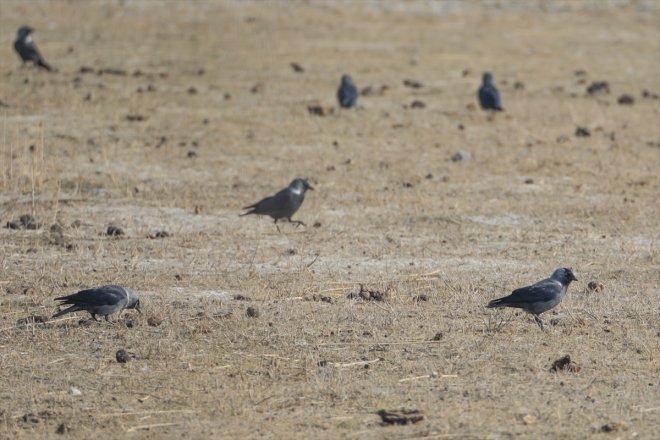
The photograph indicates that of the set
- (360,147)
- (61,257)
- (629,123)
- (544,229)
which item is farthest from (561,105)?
(61,257)

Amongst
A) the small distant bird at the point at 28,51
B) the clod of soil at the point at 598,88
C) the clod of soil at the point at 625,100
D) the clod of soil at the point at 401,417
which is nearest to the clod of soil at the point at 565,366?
the clod of soil at the point at 401,417

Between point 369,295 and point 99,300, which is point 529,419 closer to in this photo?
point 369,295

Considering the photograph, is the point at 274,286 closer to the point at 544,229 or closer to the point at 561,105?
the point at 544,229

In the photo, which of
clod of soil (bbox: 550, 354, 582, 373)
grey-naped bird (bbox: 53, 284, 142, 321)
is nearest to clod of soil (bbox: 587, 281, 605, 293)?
clod of soil (bbox: 550, 354, 582, 373)

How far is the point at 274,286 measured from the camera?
9.75 meters

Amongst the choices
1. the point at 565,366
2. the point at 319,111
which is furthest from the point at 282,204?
the point at 319,111

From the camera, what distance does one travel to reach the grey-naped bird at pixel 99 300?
27.2 feet

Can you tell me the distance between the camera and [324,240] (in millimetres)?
11719

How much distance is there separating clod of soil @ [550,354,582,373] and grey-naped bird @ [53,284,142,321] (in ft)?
9.29

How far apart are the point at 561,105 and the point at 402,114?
113 inches

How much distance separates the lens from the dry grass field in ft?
23.0

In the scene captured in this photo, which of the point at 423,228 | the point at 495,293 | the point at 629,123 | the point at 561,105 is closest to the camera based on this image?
the point at 495,293

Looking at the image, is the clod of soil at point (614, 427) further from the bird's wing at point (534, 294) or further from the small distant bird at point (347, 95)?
the small distant bird at point (347, 95)

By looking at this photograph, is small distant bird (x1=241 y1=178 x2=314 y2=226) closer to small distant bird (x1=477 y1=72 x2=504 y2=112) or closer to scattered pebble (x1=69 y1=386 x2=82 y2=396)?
scattered pebble (x1=69 y1=386 x2=82 y2=396)
